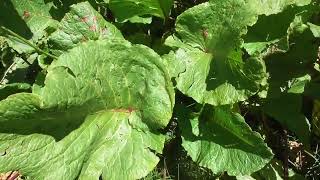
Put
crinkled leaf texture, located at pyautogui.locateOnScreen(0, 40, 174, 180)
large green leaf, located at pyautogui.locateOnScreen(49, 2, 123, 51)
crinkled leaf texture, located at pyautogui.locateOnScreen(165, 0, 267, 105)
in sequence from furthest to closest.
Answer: large green leaf, located at pyautogui.locateOnScreen(49, 2, 123, 51) < crinkled leaf texture, located at pyautogui.locateOnScreen(165, 0, 267, 105) < crinkled leaf texture, located at pyautogui.locateOnScreen(0, 40, 174, 180)

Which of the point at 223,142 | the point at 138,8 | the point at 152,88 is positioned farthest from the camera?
the point at 138,8

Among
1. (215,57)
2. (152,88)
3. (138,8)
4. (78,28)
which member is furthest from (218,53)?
(78,28)

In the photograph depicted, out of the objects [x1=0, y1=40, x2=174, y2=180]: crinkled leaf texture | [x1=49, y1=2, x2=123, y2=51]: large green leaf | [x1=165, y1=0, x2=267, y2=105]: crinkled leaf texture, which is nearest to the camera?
[x1=0, y1=40, x2=174, y2=180]: crinkled leaf texture

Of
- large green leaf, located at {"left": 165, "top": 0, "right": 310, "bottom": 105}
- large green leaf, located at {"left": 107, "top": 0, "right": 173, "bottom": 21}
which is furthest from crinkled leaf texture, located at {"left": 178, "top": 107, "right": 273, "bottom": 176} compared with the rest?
large green leaf, located at {"left": 107, "top": 0, "right": 173, "bottom": 21}

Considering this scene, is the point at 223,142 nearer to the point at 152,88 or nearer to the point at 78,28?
the point at 152,88

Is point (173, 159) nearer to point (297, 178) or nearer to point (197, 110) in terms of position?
point (197, 110)

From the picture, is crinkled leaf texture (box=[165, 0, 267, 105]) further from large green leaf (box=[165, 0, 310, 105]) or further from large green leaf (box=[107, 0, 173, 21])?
large green leaf (box=[107, 0, 173, 21])
